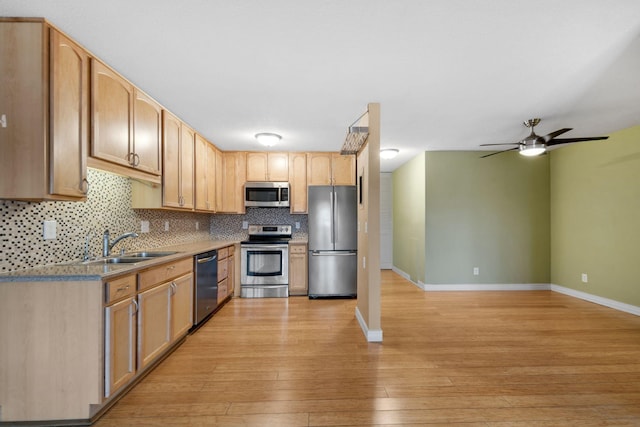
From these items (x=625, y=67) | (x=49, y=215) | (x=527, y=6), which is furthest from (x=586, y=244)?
(x=49, y=215)

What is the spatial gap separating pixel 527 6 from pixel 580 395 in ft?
8.51

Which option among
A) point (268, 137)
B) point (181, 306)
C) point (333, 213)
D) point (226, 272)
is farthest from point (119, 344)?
point (333, 213)

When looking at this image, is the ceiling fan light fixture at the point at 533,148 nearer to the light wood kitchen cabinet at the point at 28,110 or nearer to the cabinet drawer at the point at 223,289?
the cabinet drawer at the point at 223,289

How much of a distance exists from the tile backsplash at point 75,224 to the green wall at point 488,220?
14.0ft

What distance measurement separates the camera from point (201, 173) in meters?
4.09

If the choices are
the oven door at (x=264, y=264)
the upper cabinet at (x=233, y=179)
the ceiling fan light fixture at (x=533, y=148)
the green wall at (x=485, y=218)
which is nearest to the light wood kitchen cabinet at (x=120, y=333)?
the oven door at (x=264, y=264)

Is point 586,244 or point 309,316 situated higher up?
point 586,244

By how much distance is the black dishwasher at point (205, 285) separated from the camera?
10.7 ft

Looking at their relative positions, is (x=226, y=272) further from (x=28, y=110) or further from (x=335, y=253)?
(x=28, y=110)

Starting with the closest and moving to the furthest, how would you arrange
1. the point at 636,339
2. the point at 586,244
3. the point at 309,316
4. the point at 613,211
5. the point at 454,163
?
the point at 636,339 → the point at 309,316 → the point at 613,211 → the point at 586,244 → the point at 454,163

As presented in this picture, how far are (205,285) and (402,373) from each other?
7.68ft

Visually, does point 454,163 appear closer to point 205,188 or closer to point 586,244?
point 586,244

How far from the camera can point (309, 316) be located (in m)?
3.79

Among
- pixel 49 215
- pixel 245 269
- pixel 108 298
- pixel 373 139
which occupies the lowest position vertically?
pixel 245 269
